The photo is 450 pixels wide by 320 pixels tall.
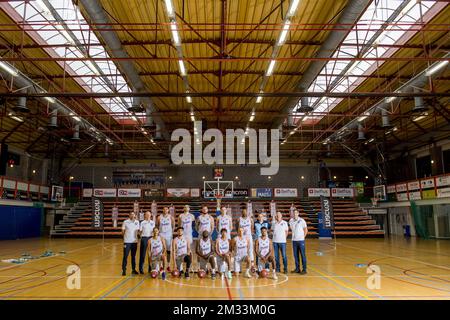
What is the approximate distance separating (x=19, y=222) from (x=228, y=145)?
61.9 ft

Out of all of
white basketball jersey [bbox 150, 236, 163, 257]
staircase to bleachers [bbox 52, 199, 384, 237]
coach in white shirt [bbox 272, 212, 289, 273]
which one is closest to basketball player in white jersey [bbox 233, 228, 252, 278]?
coach in white shirt [bbox 272, 212, 289, 273]

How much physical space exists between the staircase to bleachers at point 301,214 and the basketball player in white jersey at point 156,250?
650 inches

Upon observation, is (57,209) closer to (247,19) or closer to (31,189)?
(31,189)

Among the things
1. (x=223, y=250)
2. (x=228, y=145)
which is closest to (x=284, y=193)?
(x=228, y=145)

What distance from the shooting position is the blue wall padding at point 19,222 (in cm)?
2412

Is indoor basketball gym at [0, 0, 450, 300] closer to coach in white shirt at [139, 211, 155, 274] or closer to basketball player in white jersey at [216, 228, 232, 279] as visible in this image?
coach in white shirt at [139, 211, 155, 274]

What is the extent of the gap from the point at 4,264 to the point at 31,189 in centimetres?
1645

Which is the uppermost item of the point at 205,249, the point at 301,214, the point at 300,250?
the point at 301,214

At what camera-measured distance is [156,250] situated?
380 inches

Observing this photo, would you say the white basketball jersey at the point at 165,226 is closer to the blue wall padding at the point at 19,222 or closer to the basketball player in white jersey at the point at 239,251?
the basketball player in white jersey at the point at 239,251

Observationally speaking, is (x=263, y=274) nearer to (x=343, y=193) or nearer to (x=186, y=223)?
(x=186, y=223)

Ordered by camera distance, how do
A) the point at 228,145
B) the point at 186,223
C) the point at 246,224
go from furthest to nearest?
1. the point at 228,145
2. the point at 186,223
3. the point at 246,224

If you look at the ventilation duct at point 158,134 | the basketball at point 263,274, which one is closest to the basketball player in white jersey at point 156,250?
the basketball at point 263,274

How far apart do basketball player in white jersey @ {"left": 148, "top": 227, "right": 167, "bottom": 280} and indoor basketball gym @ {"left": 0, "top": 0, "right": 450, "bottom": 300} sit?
0.11 metres
